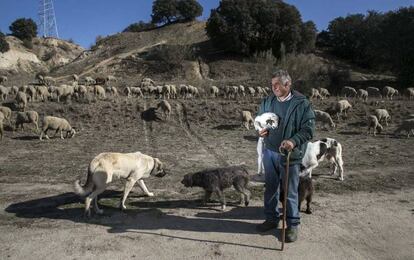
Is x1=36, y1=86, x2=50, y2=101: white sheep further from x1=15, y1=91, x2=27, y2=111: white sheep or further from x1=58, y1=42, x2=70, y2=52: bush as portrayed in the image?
x1=58, y1=42, x2=70, y2=52: bush

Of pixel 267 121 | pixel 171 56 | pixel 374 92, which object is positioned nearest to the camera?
pixel 267 121

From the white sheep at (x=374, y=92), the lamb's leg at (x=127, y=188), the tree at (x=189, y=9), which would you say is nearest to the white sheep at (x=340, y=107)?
the white sheep at (x=374, y=92)

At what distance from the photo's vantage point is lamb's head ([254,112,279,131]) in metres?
6.65

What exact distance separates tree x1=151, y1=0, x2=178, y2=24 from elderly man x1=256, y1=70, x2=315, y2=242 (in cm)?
6498

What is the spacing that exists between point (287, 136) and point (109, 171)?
3.39 metres

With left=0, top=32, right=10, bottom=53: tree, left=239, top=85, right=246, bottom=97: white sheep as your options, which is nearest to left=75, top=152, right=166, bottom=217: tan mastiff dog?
left=239, top=85, right=246, bottom=97: white sheep

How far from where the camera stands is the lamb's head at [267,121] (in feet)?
21.8

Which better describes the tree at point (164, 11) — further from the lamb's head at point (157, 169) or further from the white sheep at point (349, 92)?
the lamb's head at point (157, 169)

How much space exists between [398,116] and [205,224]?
66.4 ft

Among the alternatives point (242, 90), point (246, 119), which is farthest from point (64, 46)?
point (246, 119)

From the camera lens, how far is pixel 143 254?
6.50 meters

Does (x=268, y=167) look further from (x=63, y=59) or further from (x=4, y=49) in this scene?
(x=63, y=59)

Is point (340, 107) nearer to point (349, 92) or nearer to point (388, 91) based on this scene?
point (388, 91)

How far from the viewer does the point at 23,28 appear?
237 feet
